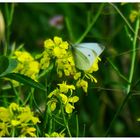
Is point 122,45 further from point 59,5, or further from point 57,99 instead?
point 57,99

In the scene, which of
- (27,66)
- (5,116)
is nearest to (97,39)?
(27,66)

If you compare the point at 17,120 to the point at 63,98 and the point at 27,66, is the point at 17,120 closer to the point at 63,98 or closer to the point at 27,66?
the point at 63,98

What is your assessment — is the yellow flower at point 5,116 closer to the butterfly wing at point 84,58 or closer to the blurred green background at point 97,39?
the butterfly wing at point 84,58

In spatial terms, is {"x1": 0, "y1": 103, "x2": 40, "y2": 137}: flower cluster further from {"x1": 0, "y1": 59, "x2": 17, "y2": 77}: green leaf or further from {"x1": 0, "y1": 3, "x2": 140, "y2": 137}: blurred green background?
{"x1": 0, "y1": 3, "x2": 140, "y2": 137}: blurred green background

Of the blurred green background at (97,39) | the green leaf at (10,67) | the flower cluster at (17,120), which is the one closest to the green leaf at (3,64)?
the green leaf at (10,67)

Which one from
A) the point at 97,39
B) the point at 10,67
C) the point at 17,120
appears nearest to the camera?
the point at 17,120

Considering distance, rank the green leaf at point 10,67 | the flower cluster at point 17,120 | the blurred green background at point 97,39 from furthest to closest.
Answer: the blurred green background at point 97,39 < the green leaf at point 10,67 < the flower cluster at point 17,120

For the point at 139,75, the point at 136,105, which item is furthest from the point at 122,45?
the point at 136,105
